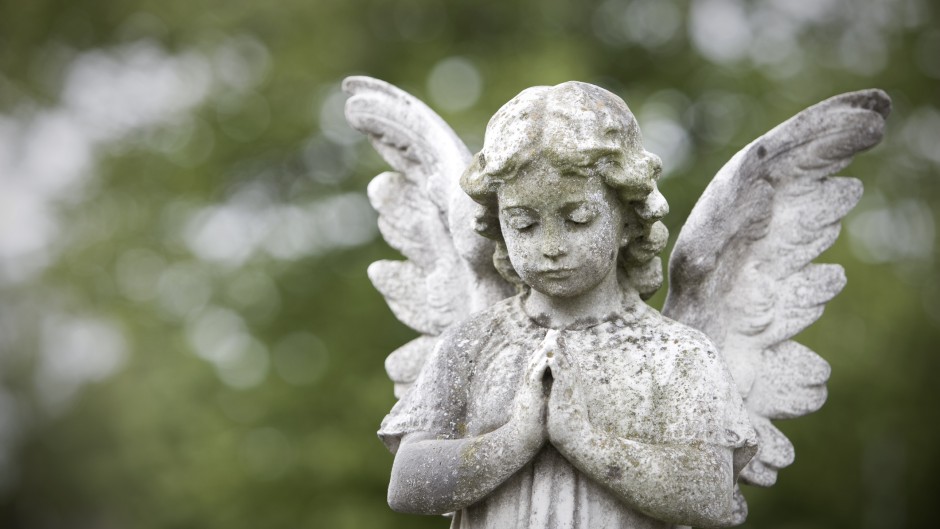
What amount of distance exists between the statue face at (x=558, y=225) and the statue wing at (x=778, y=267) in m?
0.86

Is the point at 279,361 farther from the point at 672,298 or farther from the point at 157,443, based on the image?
the point at 672,298

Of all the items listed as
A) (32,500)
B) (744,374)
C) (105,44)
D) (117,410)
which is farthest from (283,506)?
(32,500)

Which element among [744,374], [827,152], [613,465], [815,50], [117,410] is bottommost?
[613,465]

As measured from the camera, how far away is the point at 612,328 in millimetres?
4941

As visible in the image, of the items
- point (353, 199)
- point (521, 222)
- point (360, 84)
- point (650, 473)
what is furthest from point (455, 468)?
point (353, 199)

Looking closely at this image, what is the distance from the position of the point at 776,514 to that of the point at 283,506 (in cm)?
578

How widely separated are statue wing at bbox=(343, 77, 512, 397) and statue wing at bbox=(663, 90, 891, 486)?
2.97 ft

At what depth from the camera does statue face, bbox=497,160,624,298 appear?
15.1 feet

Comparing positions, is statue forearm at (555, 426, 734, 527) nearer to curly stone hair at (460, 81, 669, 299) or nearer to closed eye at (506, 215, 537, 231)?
closed eye at (506, 215, 537, 231)

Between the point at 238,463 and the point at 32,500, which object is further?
the point at 32,500

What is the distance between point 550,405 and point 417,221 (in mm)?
1779

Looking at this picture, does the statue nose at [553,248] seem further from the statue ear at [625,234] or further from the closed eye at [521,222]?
the statue ear at [625,234]

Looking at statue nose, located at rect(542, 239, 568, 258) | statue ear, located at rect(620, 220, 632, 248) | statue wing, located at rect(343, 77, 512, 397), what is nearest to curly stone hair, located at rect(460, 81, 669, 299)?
statue ear, located at rect(620, 220, 632, 248)

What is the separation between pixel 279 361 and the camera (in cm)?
1431
